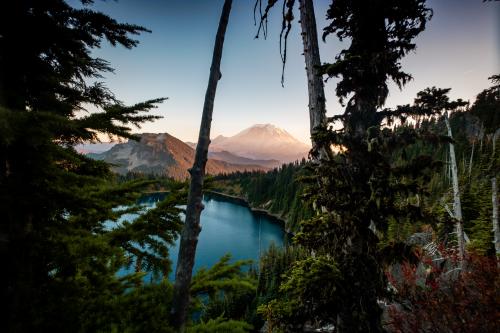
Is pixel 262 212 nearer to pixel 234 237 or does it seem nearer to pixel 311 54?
pixel 234 237

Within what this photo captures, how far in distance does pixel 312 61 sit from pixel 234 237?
69705 millimetres

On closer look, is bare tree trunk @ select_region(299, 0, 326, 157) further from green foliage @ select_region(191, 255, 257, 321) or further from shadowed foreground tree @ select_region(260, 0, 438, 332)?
green foliage @ select_region(191, 255, 257, 321)

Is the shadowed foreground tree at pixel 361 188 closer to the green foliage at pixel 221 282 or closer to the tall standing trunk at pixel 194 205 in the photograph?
the green foliage at pixel 221 282

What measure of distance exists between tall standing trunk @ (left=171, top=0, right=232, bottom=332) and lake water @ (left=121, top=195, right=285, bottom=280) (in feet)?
131

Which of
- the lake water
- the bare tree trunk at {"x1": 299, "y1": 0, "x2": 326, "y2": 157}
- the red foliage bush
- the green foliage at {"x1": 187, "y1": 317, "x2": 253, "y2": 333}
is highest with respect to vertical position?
the bare tree trunk at {"x1": 299, "y1": 0, "x2": 326, "y2": 157}

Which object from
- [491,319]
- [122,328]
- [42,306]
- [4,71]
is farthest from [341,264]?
[491,319]

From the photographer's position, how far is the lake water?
54688mm

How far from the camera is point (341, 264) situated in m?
4.39

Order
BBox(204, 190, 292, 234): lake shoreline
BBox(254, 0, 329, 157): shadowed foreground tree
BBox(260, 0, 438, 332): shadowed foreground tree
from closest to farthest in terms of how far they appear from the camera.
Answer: BBox(260, 0, 438, 332): shadowed foreground tree, BBox(254, 0, 329, 157): shadowed foreground tree, BBox(204, 190, 292, 234): lake shoreline

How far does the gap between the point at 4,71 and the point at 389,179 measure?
5.02m

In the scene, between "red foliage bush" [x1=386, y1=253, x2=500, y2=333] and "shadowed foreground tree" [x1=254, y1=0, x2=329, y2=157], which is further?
"red foliage bush" [x1=386, y1=253, x2=500, y2=333]

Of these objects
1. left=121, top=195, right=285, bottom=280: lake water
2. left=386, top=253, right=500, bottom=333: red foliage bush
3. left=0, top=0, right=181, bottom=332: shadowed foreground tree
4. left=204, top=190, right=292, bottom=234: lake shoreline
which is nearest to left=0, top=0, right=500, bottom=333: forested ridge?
left=0, top=0, right=181, bottom=332: shadowed foreground tree

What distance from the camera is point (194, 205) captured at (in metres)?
3.61

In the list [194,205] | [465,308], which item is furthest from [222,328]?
[465,308]
